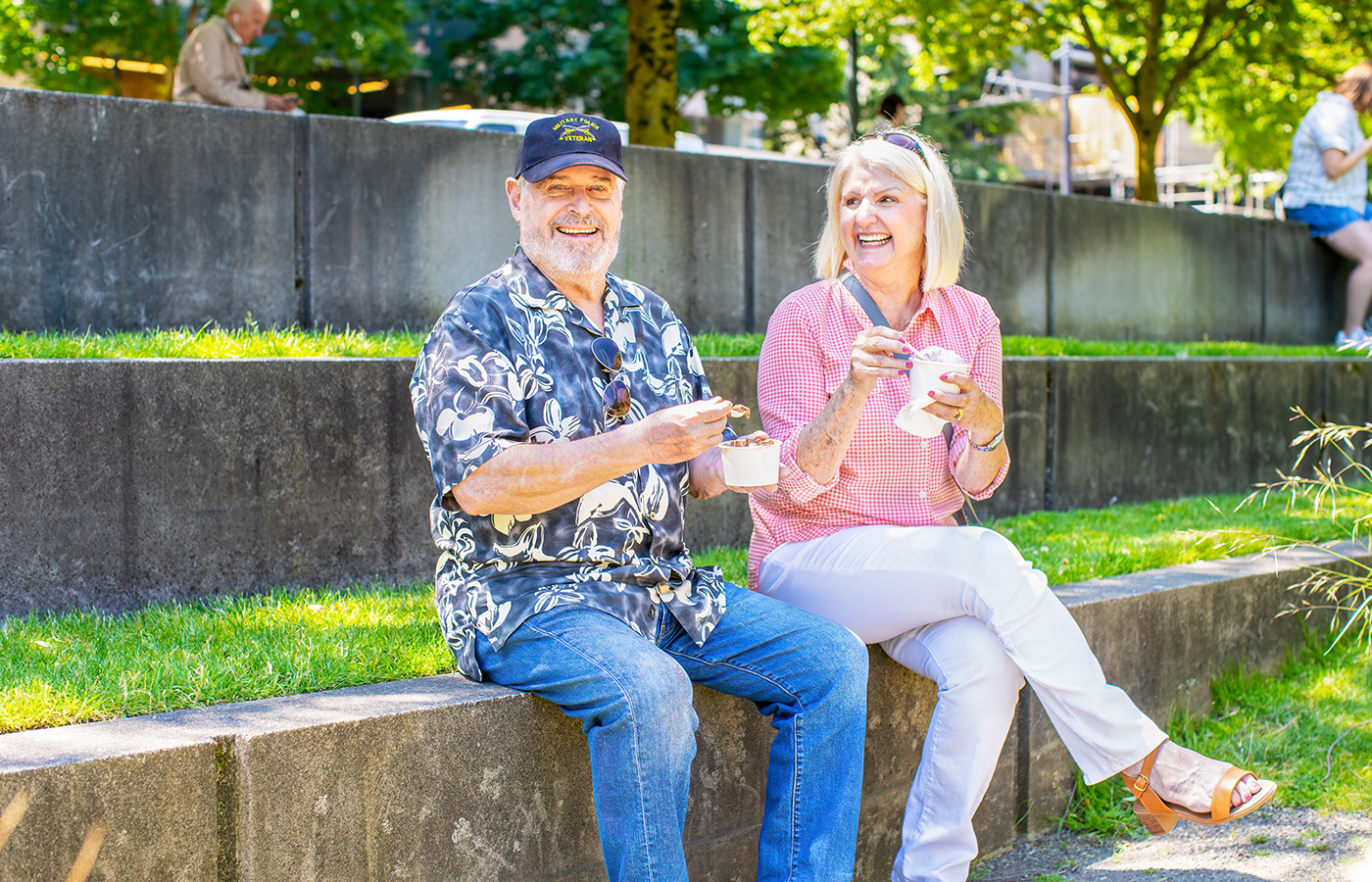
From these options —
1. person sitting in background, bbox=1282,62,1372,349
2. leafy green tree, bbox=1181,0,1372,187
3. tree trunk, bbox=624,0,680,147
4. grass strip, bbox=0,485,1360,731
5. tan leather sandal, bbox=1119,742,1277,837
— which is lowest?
tan leather sandal, bbox=1119,742,1277,837

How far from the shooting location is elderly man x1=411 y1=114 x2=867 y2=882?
96.7 inches

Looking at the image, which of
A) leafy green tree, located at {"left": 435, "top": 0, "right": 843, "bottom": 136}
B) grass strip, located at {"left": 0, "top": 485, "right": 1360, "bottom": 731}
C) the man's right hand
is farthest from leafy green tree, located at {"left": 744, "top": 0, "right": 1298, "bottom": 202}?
the man's right hand

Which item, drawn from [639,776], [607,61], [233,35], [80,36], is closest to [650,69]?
[233,35]

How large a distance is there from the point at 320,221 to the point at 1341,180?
7.80 metres

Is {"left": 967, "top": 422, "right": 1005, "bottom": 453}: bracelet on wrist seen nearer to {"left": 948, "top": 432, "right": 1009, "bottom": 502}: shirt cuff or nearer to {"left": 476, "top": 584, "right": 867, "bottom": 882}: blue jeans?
{"left": 948, "top": 432, "right": 1009, "bottom": 502}: shirt cuff

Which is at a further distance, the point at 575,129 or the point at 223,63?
the point at 223,63

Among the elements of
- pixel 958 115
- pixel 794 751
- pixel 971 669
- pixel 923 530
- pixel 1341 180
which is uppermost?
pixel 958 115

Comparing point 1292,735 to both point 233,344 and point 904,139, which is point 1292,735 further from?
point 233,344

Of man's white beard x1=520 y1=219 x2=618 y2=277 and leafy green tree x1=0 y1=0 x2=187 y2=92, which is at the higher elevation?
leafy green tree x1=0 y1=0 x2=187 y2=92

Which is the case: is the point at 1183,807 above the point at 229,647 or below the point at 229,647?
below

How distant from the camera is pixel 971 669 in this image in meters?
3.05

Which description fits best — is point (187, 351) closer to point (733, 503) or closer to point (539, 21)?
point (733, 503)

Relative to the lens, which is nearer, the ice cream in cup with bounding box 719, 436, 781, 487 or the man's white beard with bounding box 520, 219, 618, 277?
the ice cream in cup with bounding box 719, 436, 781, 487

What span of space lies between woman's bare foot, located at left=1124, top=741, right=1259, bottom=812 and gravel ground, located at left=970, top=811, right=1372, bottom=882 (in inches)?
22.8
